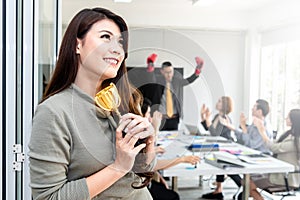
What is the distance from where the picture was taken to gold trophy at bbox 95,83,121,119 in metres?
0.72

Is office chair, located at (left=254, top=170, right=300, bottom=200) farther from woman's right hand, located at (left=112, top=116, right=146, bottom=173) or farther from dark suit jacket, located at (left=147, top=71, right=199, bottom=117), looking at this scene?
woman's right hand, located at (left=112, top=116, right=146, bottom=173)

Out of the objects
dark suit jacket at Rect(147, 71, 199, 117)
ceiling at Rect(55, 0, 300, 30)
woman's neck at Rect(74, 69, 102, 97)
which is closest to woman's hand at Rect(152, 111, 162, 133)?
dark suit jacket at Rect(147, 71, 199, 117)

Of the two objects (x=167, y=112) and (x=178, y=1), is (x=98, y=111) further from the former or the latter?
(x=178, y=1)

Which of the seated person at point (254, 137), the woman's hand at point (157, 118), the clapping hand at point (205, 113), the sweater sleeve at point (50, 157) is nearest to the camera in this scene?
the sweater sleeve at point (50, 157)

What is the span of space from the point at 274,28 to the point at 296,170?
7.90ft

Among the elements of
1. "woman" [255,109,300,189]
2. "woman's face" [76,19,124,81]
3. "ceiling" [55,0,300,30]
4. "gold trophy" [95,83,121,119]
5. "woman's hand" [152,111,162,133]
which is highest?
"ceiling" [55,0,300,30]

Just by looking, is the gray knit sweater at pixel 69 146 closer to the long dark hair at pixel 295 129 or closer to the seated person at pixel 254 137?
the long dark hair at pixel 295 129

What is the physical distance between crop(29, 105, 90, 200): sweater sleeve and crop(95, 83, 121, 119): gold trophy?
0.09m

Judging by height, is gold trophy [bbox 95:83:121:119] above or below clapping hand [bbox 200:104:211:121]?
above

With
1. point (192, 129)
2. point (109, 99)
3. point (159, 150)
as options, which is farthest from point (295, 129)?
point (109, 99)

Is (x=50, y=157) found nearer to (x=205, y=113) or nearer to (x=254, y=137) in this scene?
(x=205, y=113)

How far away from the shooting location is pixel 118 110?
0.73 metres

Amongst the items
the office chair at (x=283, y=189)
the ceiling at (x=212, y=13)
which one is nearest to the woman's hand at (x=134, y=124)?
the office chair at (x=283, y=189)

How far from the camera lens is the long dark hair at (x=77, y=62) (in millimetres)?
709
